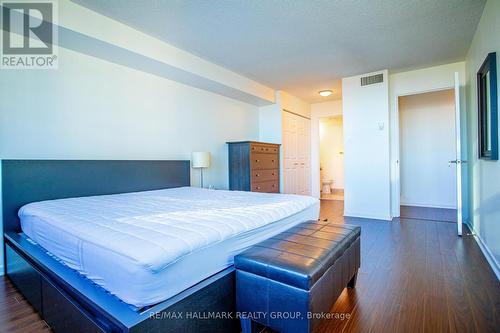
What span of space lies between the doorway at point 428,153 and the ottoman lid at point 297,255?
13.2ft

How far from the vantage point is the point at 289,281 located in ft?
3.95

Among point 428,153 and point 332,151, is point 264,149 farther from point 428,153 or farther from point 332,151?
point 332,151

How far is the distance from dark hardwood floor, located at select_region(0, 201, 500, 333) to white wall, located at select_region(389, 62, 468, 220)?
1.55 meters

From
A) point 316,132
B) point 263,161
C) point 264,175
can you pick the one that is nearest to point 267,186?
point 264,175

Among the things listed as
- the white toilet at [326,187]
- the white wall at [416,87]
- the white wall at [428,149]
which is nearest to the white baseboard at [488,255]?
the white wall at [416,87]

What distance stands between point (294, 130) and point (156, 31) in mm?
3740

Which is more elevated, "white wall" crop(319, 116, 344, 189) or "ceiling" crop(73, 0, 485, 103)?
"ceiling" crop(73, 0, 485, 103)

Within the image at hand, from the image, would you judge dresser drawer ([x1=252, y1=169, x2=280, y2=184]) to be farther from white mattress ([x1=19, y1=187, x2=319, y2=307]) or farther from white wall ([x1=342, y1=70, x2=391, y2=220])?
white mattress ([x1=19, y1=187, x2=319, y2=307])

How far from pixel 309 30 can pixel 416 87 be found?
262cm

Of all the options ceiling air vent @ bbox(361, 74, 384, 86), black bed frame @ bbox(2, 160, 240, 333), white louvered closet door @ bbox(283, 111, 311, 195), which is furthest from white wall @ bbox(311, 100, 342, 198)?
black bed frame @ bbox(2, 160, 240, 333)

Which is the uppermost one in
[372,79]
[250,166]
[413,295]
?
[372,79]

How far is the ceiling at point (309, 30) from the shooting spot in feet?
8.08

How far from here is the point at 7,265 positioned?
7.20 ft

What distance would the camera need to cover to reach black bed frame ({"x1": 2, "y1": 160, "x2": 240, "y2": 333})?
106 cm
